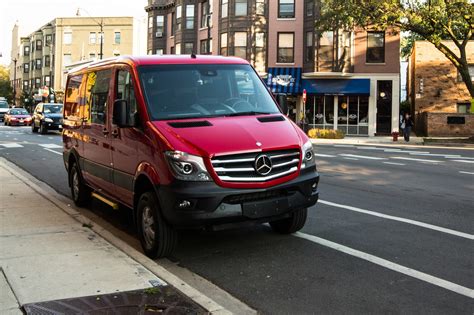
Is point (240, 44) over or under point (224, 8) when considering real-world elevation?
under

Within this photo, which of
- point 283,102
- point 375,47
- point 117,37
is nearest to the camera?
point 283,102

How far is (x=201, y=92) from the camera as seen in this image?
20.5ft

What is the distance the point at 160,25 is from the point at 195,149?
4531cm

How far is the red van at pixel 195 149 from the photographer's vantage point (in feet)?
17.0

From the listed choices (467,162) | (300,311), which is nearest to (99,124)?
(300,311)

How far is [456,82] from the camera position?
38.3 meters

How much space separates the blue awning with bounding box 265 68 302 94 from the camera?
3738cm

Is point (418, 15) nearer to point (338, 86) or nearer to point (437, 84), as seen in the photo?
point (338, 86)

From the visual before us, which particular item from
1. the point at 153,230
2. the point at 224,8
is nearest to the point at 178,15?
the point at 224,8

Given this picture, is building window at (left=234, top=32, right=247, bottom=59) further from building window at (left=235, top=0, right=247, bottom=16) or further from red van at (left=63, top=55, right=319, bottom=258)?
red van at (left=63, top=55, right=319, bottom=258)

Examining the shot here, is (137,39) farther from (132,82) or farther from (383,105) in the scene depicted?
(132,82)

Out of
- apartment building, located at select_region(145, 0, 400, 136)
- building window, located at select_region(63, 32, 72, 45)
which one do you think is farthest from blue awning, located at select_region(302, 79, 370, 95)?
building window, located at select_region(63, 32, 72, 45)

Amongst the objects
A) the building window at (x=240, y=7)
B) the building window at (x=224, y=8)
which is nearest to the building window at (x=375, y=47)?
the building window at (x=240, y=7)

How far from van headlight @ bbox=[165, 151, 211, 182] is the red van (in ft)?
0.03
